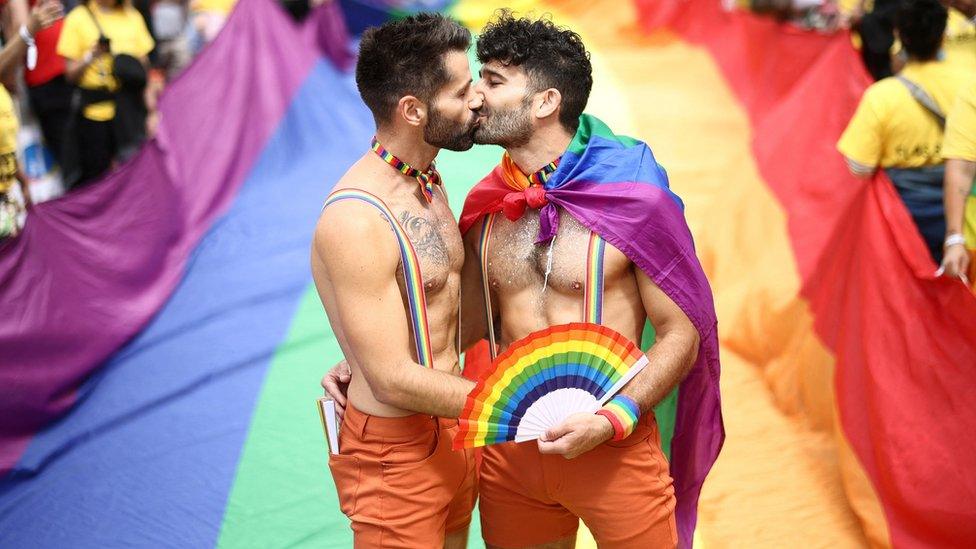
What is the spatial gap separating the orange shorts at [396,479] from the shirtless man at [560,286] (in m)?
0.22

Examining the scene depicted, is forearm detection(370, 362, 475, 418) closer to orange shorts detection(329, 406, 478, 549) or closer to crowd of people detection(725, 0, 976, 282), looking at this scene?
orange shorts detection(329, 406, 478, 549)

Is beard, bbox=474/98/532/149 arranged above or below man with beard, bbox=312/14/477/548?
above

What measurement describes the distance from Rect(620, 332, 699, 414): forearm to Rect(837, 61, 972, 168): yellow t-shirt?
82.3 inches

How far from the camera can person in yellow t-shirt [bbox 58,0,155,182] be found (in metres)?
7.65

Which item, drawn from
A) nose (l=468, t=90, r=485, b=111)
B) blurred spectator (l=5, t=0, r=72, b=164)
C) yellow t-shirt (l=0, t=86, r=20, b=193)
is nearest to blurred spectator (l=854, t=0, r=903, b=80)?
nose (l=468, t=90, r=485, b=111)

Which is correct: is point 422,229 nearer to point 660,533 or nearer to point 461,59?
point 461,59

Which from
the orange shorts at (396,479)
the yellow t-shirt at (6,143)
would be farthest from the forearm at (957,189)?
the yellow t-shirt at (6,143)

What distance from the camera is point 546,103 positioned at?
3.33 metres

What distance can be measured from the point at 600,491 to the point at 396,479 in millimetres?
609

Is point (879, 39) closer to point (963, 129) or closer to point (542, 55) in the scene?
point (963, 129)

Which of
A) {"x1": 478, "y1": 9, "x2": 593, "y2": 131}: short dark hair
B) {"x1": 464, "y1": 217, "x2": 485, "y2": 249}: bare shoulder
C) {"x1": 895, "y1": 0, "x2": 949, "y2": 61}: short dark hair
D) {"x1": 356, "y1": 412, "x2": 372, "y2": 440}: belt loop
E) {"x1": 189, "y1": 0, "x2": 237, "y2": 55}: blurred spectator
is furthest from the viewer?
{"x1": 189, "y1": 0, "x2": 237, "y2": 55}: blurred spectator

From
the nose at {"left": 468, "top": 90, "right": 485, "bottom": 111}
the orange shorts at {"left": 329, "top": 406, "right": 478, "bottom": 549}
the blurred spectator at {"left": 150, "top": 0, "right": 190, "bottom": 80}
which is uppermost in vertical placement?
the nose at {"left": 468, "top": 90, "right": 485, "bottom": 111}

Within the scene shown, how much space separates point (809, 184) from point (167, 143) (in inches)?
177

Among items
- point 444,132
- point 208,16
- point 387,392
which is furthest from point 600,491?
point 208,16
